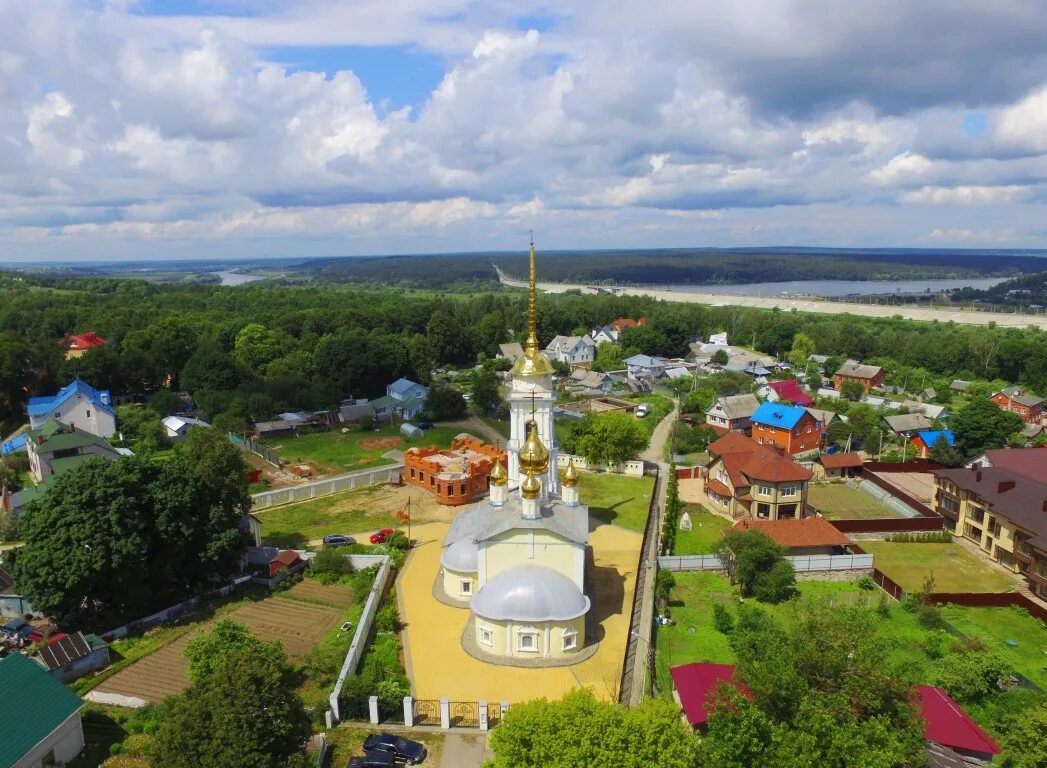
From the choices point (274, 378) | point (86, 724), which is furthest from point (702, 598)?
point (274, 378)

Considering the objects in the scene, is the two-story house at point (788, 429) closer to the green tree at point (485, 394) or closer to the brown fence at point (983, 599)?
the brown fence at point (983, 599)

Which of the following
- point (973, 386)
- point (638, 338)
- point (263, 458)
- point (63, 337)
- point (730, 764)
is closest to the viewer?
point (730, 764)

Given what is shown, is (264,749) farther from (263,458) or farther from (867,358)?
(867,358)

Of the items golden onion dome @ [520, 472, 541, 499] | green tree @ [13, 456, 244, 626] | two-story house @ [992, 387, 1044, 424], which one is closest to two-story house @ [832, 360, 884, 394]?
two-story house @ [992, 387, 1044, 424]

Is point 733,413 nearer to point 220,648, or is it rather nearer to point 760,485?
point 760,485

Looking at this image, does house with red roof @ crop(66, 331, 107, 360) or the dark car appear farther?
house with red roof @ crop(66, 331, 107, 360)

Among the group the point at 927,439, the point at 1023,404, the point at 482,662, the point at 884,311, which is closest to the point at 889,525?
the point at 927,439

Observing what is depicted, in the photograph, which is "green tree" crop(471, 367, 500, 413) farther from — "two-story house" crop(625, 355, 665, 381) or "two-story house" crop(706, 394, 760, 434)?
"two-story house" crop(625, 355, 665, 381)

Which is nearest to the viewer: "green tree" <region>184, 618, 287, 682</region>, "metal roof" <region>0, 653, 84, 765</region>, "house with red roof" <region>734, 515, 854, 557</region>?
"metal roof" <region>0, 653, 84, 765</region>
